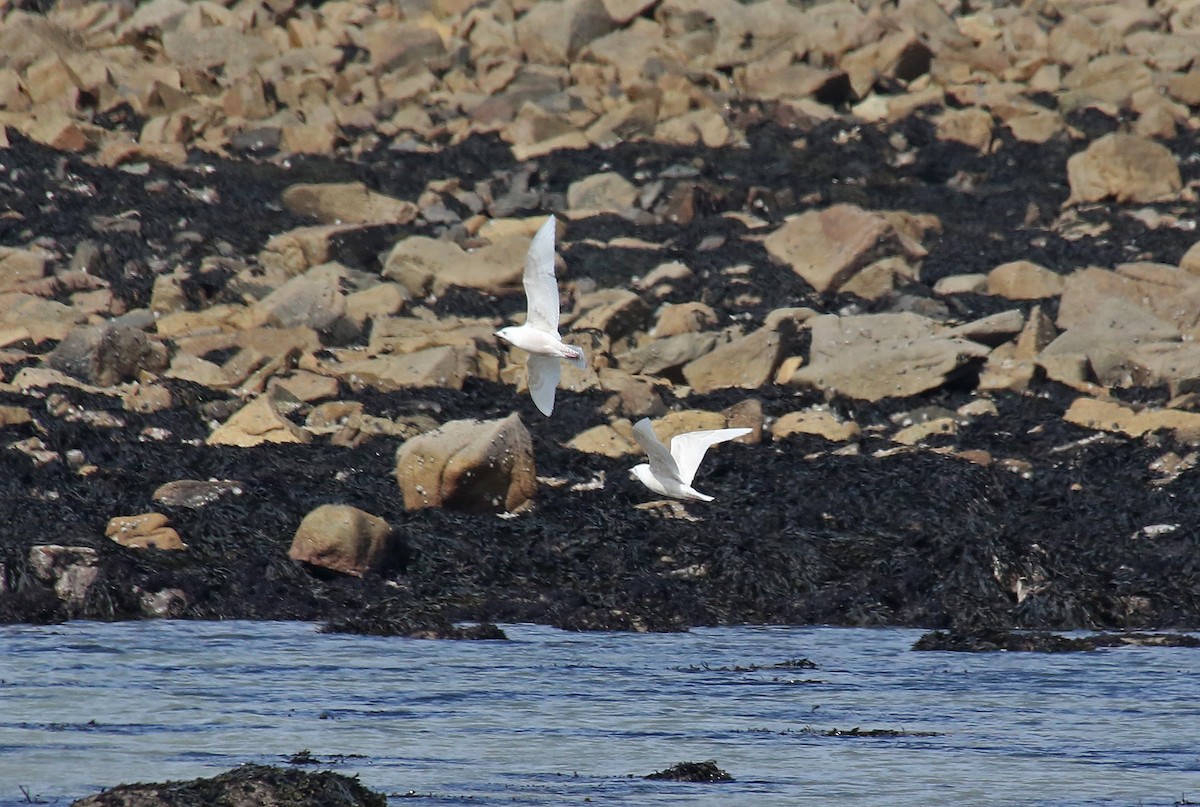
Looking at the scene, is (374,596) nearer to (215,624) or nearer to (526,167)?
(215,624)

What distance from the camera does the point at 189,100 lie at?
31.3 meters

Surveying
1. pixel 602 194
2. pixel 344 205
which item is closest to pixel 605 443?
pixel 602 194

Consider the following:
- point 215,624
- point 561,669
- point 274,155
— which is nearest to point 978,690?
point 561,669

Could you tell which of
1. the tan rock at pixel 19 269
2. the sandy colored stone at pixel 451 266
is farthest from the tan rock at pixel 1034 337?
the tan rock at pixel 19 269

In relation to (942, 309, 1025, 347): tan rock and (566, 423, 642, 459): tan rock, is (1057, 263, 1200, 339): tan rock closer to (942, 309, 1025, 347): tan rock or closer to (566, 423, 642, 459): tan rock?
(942, 309, 1025, 347): tan rock

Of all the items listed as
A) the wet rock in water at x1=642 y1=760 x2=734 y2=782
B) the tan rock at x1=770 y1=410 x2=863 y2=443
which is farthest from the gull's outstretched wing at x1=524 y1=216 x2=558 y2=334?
the tan rock at x1=770 y1=410 x2=863 y2=443

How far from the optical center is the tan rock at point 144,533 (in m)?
14.4

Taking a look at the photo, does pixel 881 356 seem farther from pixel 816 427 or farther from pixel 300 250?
pixel 300 250

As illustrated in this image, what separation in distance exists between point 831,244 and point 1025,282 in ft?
8.39

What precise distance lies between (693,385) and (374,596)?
20.8 ft

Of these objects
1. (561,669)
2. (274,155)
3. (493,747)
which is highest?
(493,747)

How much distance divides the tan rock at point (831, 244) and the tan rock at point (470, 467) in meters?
8.36

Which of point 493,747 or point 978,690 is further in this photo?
point 978,690

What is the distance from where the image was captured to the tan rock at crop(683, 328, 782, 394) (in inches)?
766
